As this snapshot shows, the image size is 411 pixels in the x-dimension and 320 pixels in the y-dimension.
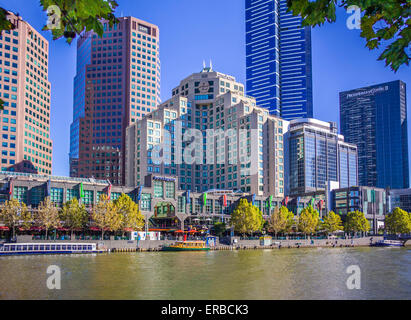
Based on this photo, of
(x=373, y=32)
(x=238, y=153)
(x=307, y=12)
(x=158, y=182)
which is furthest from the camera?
(x=238, y=153)

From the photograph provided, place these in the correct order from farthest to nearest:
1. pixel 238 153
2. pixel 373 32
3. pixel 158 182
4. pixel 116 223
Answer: pixel 238 153
pixel 158 182
pixel 116 223
pixel 373 32

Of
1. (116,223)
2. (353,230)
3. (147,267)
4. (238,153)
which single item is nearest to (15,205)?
(116,223)

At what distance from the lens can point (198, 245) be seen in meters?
111

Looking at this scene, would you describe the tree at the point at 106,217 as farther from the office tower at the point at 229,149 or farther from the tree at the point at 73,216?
the office tower at the point at 229,149

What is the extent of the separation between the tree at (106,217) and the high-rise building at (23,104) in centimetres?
6974

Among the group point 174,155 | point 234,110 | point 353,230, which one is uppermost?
point 234,110

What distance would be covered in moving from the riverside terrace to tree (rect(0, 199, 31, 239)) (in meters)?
6.79

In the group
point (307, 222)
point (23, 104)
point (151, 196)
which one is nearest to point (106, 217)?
point (151, 196)

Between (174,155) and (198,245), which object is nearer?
(198,245)

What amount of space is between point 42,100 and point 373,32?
19263 centimetres

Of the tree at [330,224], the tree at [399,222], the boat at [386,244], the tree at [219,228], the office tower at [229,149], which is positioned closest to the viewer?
the tree at [219,228]

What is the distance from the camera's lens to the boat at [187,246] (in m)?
107

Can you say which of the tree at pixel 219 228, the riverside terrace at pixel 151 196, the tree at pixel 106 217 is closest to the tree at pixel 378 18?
the tree at pixel 106 217

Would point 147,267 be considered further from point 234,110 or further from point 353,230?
point 234,110
